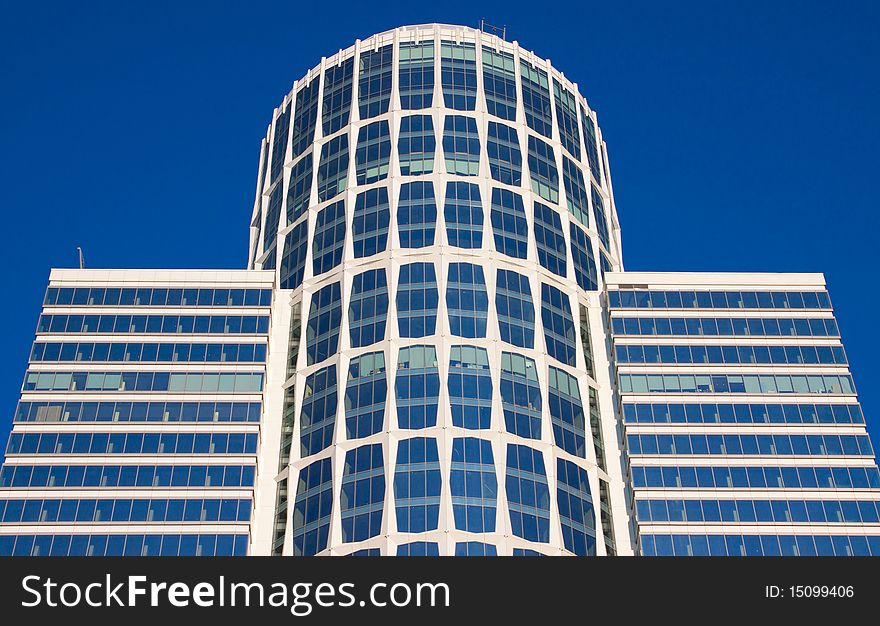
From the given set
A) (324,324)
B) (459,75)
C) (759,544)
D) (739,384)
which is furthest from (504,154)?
(759,544)

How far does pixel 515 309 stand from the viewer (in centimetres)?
11994

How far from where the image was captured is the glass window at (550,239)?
127 metres

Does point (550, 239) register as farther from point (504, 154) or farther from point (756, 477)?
point (756, 477)

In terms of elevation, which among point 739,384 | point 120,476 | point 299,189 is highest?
point 299,189

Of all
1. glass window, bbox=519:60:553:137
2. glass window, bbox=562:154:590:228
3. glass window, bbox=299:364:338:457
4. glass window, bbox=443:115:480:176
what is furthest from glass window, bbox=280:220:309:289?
glass window, bbox=562:154:590:228

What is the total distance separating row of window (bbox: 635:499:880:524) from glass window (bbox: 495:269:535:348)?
20465 mm

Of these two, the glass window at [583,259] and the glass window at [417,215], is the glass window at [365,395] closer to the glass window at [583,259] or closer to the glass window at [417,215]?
the glass window at [417,215]

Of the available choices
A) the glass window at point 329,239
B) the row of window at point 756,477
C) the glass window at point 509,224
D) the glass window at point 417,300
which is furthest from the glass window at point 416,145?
the row of window at point 756,477

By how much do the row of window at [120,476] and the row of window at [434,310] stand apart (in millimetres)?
16773

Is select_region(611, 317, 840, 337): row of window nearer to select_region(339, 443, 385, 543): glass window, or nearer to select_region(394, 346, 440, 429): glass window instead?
select_region(394, 346, 440, 429): glass window

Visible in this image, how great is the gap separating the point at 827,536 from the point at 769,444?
10008 mm

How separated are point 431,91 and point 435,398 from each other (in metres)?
43.4
